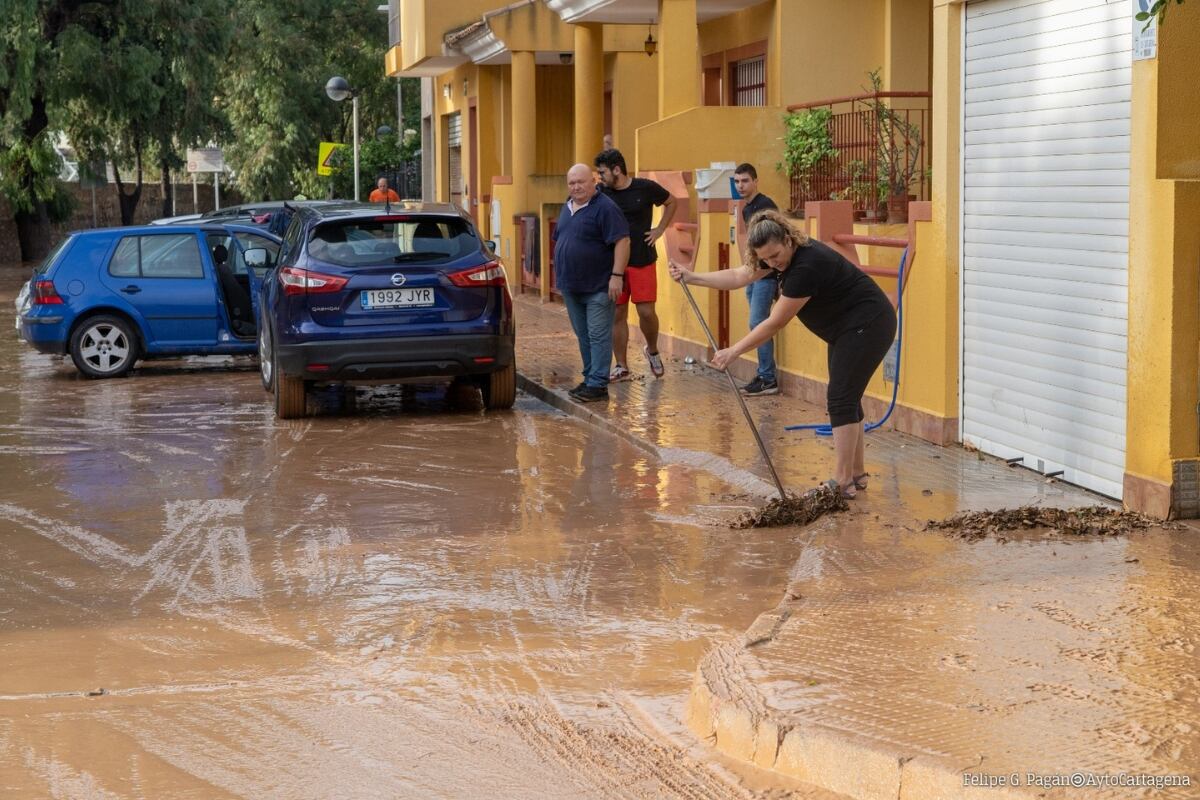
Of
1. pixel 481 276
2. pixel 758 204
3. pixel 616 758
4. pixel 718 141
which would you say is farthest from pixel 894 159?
pixel 616 758

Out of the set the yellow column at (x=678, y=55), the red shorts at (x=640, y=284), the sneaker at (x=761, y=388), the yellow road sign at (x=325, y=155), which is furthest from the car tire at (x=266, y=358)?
the yellow road sign at (x=325, y=155)

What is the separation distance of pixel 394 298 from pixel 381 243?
0.47 metres

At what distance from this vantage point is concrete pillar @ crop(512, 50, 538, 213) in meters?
29.0

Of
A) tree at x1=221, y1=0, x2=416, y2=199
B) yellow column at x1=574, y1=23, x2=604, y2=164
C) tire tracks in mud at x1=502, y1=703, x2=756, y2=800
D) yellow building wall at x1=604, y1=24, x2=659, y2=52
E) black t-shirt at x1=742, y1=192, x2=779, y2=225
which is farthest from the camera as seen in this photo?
tree at x1=221, y1=0, x2=416, y2=199

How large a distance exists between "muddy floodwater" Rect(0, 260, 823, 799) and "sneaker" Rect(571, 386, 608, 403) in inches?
41.0

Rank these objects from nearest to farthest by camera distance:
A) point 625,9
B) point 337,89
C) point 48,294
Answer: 1. point 48,294
2. point 625,9
3. point 337,89

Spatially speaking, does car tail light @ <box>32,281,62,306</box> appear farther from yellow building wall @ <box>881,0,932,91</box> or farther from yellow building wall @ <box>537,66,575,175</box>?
yellow building wall @ <box>537,66,575,175</box>

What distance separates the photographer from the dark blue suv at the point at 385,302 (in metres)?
13.2

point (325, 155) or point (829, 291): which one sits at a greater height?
point (325, 155)

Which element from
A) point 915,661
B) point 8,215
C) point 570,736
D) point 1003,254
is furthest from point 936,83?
point 8,215

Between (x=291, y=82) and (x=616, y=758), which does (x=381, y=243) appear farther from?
(x=291, y=82)

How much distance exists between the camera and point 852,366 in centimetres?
943

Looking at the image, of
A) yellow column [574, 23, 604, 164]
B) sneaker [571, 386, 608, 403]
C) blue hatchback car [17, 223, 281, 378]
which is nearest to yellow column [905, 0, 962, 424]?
sneaker [571, 386, 608, 403]

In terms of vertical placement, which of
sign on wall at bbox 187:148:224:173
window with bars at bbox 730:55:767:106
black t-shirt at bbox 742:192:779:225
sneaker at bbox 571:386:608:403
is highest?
window with bars at bbox 730:55:767:106
